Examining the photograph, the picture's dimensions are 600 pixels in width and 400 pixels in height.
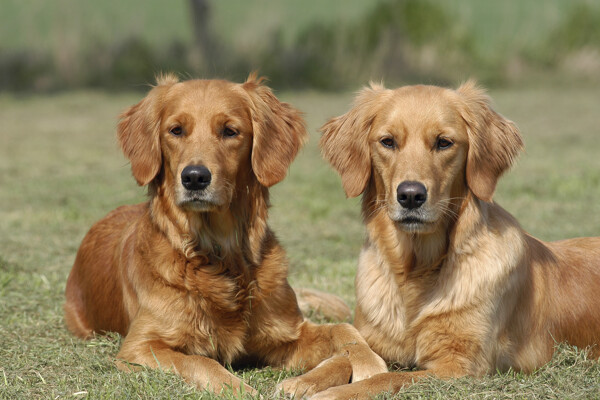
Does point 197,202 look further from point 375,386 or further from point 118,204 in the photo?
point 118,204

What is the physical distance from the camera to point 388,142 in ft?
13.1

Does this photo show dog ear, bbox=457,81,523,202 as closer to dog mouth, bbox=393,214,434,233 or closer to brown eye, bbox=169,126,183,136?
dog mouth, bbox=393,214,434,233

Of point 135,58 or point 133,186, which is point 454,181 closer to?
point 133,186

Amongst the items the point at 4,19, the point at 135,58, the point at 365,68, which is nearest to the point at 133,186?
the point at 135,58

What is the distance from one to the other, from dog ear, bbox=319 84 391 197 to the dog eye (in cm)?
15

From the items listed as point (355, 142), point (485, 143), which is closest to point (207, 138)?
point (355, 142)

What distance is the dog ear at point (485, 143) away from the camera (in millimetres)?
3938

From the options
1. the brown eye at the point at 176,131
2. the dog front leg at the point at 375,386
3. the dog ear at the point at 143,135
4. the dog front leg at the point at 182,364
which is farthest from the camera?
the dog ear at the point at 143,135

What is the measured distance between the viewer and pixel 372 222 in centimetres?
417

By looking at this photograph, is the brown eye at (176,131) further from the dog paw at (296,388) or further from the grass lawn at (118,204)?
the dog paw at (296,388)

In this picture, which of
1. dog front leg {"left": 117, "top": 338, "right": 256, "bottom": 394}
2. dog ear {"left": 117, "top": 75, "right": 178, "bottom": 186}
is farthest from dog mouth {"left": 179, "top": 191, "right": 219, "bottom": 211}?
dog front leg {"left": 117, "top": 338, "right": 256, "bottom": 394}

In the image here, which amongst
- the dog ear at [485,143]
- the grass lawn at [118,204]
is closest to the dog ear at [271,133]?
the dog ear at [485,143]

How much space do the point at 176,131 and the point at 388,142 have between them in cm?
109

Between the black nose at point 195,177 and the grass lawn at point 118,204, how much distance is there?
90cm
